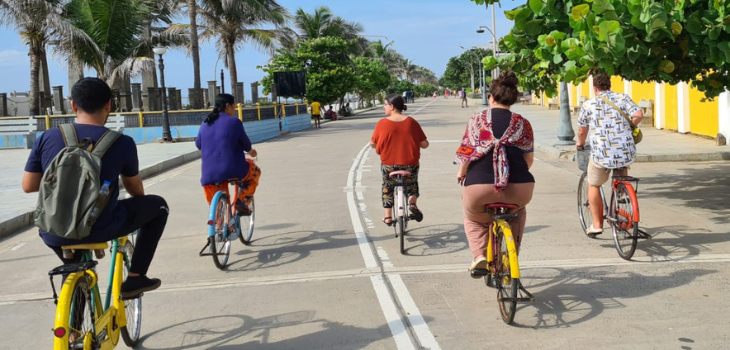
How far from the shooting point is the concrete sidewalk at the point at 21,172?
10898 millimetres

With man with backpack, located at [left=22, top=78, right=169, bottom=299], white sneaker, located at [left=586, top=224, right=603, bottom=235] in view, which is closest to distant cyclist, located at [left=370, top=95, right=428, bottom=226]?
white sneaker, located at [left=586, top=224, right=603, bottom=235]

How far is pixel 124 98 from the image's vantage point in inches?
1540

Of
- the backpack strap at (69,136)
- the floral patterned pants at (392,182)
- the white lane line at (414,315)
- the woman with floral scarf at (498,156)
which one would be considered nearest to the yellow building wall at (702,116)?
the floral patterned pants at (392,182)

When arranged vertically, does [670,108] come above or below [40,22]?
below

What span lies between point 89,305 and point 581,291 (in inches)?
146

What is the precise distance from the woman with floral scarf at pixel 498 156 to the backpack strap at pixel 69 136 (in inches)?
105

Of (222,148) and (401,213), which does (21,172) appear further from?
(401,213)

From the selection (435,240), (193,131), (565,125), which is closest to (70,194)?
(435,240)

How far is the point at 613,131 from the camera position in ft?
24.0

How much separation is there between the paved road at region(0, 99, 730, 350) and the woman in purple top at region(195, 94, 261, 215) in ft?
2.87

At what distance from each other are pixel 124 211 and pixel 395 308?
7.56 ft

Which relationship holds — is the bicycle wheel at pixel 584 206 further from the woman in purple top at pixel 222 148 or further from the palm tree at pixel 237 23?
the palm tree at pixel 237 23

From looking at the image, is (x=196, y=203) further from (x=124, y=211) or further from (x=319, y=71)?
(x=319, y=71)

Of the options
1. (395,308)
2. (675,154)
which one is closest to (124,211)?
(395,308)
